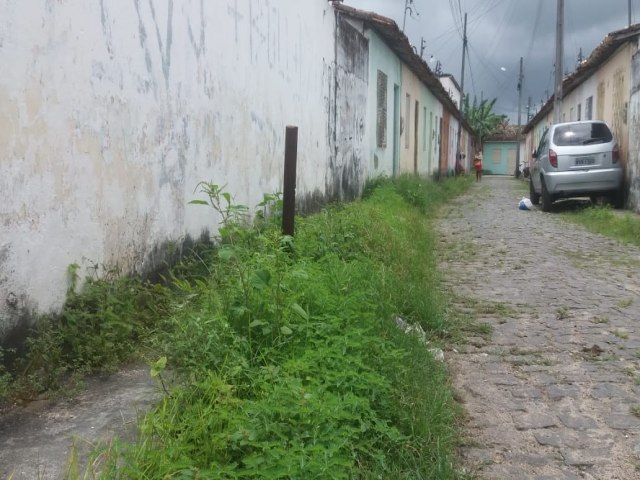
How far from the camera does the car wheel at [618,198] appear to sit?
1232 centimetres

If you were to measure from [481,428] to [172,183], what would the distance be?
2.80 meters

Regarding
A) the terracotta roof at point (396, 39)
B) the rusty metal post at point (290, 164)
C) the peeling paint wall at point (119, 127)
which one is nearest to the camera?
the peeling paint wall at point (119, 127)

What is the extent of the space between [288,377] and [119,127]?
2.08m

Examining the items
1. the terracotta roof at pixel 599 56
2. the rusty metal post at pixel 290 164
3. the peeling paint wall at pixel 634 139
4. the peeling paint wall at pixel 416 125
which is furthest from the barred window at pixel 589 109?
the rusty metal post at pixel 290 164

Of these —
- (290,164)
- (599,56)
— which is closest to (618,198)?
(599,56)

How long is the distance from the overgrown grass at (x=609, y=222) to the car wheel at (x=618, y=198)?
359 millimetres

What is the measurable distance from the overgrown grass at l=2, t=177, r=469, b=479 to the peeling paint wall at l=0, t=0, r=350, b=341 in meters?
0.41

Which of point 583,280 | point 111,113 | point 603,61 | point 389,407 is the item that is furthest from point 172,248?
point 603,61

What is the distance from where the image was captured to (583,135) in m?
12.2

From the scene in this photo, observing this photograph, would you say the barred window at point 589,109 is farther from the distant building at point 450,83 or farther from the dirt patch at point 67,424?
the distant building at point 450,83

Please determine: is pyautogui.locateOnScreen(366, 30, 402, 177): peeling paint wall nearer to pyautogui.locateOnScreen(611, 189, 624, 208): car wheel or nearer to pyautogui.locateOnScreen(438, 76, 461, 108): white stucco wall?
pyautogui.locateOnScreen(611, 189, 624, 208): car wheel

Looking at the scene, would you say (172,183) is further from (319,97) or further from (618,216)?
(618,216)

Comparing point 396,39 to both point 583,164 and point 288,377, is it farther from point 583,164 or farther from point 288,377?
point 288,377

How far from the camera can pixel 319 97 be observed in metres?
9.28
